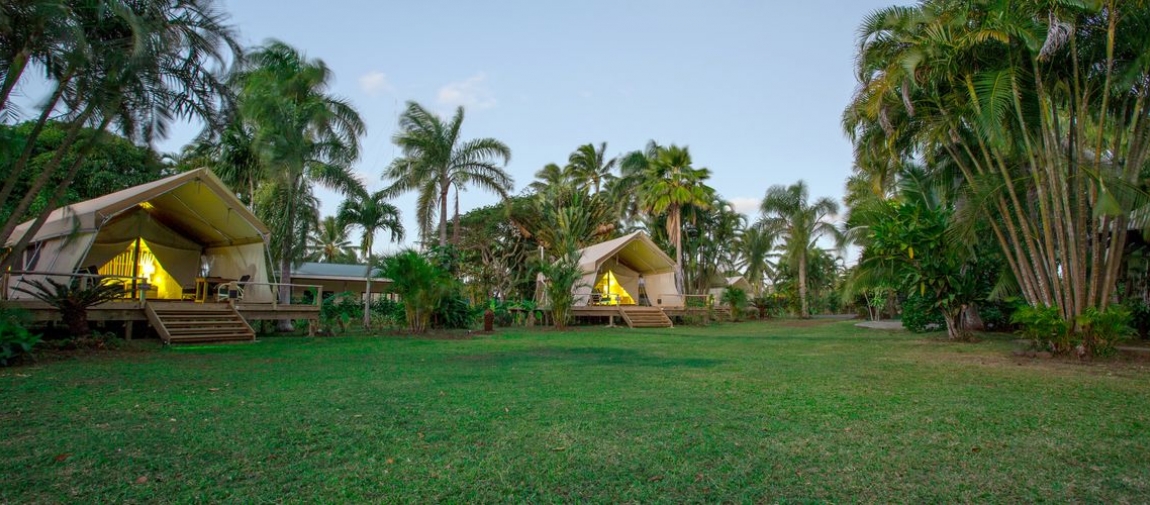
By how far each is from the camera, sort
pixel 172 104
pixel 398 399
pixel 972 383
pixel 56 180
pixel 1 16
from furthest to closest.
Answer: pixel 56 180 < pixel 172 104 < pixel 1 16 < pixel 972 383 < pixel 398 399

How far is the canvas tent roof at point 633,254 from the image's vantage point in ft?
76.7

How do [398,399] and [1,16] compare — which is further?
[1,16]

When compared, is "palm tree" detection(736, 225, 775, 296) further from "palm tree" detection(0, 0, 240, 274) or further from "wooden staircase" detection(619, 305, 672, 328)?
"palm tree" detection(0, 0, 240, 274)

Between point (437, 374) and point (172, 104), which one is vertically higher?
point (172, 104)

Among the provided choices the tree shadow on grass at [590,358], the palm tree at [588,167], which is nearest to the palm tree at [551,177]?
the palm tree at [588,167]

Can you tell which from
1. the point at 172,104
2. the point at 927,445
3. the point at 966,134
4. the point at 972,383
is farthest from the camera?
the point at 966,134

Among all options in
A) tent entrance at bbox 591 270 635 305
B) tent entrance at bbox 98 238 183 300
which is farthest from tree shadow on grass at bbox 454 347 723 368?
tent entrance at bbox 591 270 635 305

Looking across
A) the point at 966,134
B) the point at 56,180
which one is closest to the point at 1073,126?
the point at 966,134

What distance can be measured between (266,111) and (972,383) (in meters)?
16.4

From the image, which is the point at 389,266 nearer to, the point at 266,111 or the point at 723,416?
the point at 266,111

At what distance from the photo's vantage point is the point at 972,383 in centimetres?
646

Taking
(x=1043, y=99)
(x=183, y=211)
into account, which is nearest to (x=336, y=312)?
(x=183, y=211)

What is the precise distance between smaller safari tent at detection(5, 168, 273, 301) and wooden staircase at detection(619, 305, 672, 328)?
1160 centimetres

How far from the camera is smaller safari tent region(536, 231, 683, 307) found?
938 inches
